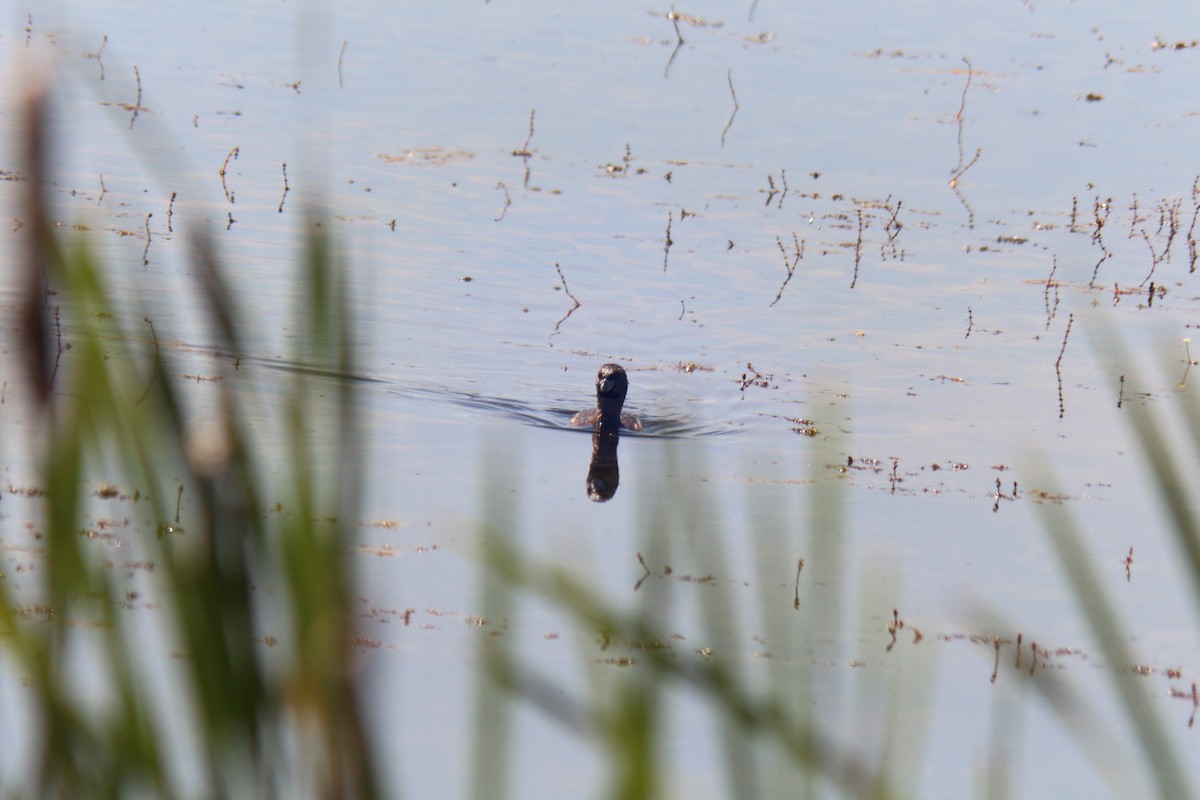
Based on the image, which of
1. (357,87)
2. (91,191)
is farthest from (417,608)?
(357,87)

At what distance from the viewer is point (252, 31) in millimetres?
19531

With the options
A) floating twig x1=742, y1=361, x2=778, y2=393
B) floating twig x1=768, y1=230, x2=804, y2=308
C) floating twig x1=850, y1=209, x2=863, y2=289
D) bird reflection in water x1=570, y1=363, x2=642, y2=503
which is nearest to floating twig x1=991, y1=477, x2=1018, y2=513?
bird reflection in water x1=570, y1=363, x2=642, y2=503

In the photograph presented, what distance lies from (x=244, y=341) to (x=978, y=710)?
5.09 metres

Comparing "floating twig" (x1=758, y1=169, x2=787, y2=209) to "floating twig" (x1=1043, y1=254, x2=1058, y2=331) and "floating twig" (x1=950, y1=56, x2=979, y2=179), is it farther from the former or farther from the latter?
"floating twig" (x1=1043, y1=254, x2=1058, y2=331)

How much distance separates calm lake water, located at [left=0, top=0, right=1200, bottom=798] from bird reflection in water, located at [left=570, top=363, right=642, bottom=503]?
130 millimetres

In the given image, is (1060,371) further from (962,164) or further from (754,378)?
(962,164)

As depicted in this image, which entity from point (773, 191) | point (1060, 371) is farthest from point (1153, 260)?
point (773, 191)

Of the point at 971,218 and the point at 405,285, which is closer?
the point at 405,285

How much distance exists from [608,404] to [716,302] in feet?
9.20

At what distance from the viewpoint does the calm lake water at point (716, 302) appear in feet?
16.6

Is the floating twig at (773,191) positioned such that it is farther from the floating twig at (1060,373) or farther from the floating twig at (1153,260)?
the floating twig at (1060,373)

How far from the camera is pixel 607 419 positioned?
31.1ft

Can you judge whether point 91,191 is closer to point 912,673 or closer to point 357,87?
point 357,87

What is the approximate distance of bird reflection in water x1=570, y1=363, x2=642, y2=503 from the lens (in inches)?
348
